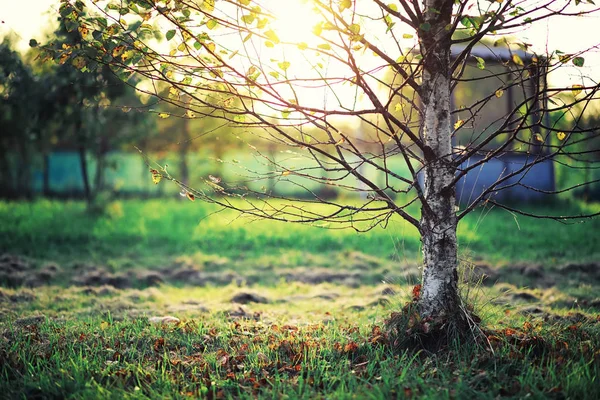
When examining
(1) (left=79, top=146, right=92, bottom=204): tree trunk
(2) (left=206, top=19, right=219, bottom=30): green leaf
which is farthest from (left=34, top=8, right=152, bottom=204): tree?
(2) (left=206, top=19, right=219, bottom=30): green leaf

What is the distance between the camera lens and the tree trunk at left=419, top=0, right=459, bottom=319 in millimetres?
3783

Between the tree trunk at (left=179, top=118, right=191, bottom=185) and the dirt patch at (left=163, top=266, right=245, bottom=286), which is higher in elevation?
the tree trunk at (left=179, top=118, right=191, bottom=185)

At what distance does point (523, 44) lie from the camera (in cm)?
315

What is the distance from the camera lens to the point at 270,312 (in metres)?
5.65

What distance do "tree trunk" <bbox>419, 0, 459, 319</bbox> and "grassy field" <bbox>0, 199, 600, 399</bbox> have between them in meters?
0.28

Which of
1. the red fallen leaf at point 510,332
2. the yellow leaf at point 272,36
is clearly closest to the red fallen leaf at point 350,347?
the red fallen leaf at point 510,332

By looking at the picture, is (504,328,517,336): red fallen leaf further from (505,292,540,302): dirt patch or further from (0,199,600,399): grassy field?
(505,292,540,302): dirt patch

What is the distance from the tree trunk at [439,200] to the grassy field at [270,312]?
0.91 ft

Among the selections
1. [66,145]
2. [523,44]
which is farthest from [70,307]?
[66,145]

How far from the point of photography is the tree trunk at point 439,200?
3783 mm

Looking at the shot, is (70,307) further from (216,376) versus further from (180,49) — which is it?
(180,49)

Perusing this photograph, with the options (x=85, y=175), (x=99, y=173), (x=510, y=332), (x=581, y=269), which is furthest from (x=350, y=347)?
(x=99, y=173)

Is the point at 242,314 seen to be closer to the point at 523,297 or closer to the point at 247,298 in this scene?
the point at 247,298

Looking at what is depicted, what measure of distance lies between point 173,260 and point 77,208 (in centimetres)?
506
